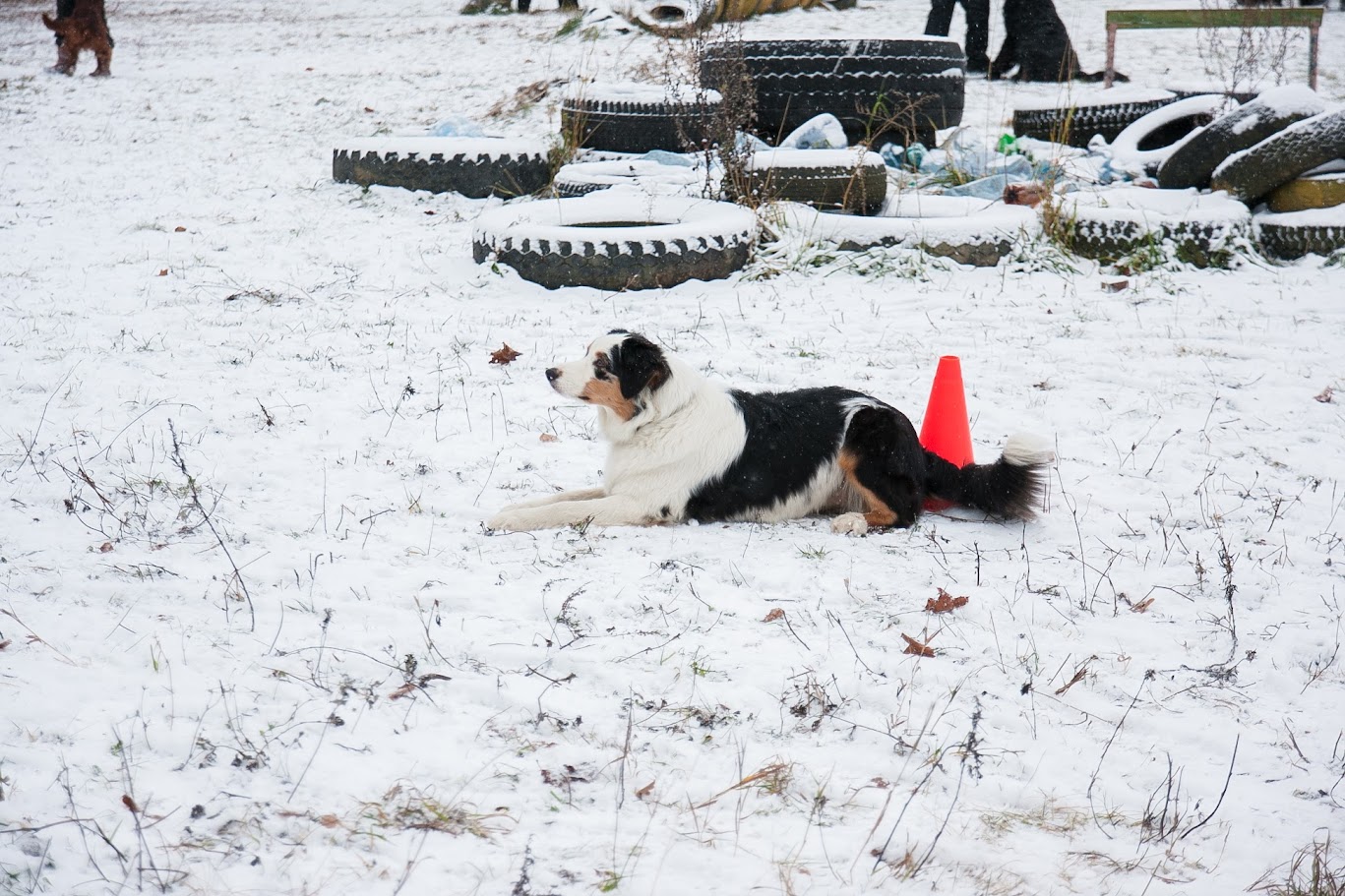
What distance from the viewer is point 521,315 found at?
23.6 feet

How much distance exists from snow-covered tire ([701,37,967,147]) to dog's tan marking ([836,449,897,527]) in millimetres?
6651

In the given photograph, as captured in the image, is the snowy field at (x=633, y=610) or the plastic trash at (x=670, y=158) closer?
the snowy field at (x=633, y=610)

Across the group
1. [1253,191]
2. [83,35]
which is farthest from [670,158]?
[83,35]

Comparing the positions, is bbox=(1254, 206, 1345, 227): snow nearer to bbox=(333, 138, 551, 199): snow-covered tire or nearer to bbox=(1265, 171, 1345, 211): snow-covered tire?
bbox=(1265, 171, 1345, 211): snow-covered tire

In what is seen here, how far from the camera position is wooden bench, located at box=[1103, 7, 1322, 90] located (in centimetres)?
1255

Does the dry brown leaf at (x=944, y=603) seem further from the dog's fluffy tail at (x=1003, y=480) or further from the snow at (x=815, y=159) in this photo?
the snow at (x=815, y=159)

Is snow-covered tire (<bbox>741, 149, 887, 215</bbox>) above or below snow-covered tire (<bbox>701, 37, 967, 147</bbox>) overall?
below

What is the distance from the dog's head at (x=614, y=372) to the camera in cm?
437

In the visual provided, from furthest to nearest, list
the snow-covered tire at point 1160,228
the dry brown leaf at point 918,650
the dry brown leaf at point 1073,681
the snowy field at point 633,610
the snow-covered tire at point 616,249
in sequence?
the snow-covered tire at point 1160,228
the snow-covered tire at point 616,249
the dry brown leaf at point 918,650
the dry brown leaf at point 1073,681
the snowy field at point 633,610

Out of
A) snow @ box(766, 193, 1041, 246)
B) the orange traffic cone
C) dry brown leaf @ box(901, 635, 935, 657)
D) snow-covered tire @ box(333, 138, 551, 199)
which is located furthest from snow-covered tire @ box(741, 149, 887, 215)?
→ dry brown leaf @ box(901, 635, 935, 657)

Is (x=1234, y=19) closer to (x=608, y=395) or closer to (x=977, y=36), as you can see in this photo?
(x=977, y=36)

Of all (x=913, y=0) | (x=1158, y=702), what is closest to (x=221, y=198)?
(x=1158, y=702)

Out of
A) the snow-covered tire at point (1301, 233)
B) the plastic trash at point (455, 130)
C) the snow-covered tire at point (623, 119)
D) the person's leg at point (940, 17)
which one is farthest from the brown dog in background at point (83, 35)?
the snow-covered tire at point (1301, 233)

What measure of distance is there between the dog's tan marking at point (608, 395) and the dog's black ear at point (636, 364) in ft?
0.09
